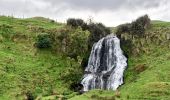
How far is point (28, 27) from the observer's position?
302 ft

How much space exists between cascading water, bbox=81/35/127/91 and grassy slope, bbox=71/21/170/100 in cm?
183

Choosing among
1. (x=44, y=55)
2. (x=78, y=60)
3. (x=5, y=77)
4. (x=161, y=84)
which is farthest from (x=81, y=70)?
(x=161, y=84)

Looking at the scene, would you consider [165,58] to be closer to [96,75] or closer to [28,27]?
[96,75]

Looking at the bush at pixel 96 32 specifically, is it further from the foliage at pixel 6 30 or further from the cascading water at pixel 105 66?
the foliage at pixel 6 30

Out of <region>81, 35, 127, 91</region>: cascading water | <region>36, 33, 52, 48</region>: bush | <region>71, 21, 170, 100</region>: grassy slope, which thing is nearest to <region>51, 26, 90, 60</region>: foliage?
<region>36, 33, 52, 48</region>: bush

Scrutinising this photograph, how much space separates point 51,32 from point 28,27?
6.58 m

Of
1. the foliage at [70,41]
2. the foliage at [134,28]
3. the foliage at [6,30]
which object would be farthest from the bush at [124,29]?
the foliage at [6,30]

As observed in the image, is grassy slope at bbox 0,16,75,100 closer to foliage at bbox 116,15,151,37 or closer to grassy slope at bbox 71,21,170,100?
grassy slope at bbox 71,21,170,100

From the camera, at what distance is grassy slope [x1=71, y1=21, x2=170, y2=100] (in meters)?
59.6

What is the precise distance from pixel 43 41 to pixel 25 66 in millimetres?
9539

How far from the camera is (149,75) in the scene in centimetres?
6844

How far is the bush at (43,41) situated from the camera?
279 ft

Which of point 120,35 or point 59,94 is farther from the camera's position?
point 120,35

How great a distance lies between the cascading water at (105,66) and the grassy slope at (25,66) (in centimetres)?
440
